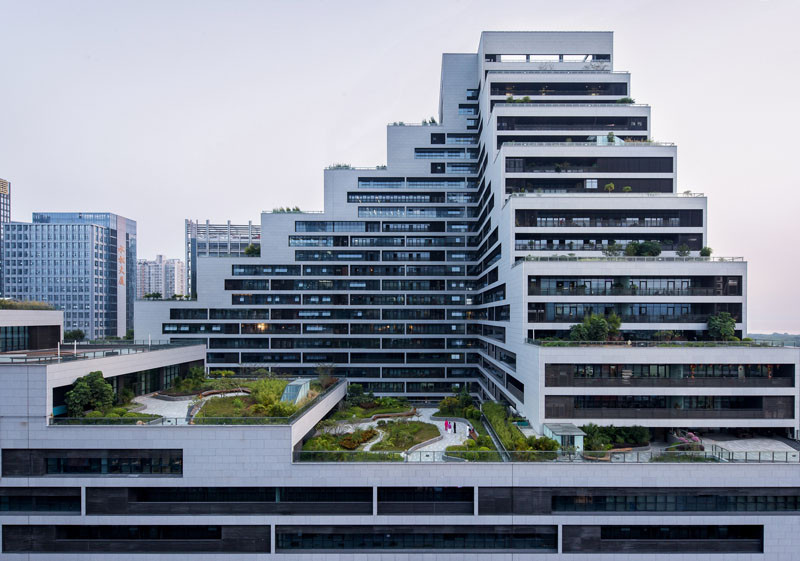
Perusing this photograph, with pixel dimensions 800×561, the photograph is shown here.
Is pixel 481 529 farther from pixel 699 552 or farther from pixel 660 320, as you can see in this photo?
pixel 660 320

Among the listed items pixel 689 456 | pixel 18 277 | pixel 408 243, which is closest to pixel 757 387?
pixel 689 456

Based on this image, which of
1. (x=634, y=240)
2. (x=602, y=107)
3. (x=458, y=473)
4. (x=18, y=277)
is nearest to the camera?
(x=458, y=473)

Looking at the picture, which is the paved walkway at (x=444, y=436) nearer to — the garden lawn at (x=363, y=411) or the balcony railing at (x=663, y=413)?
the garden lawn at (x=363, y=411)

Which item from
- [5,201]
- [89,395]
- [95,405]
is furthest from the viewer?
[5,201]

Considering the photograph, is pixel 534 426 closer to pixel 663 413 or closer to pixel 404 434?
pixel 663 413

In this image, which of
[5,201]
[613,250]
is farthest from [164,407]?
[5,201]
